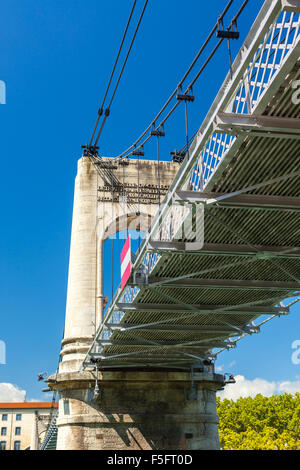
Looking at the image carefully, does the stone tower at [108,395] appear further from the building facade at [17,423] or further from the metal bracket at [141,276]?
the building facade at [17,423]

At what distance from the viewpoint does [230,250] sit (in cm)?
1758

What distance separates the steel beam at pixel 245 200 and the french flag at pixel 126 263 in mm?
5278

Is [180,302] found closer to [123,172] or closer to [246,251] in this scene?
[246,251]

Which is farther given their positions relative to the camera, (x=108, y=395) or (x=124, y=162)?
(x=124, y=162)

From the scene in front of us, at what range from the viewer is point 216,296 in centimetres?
2198

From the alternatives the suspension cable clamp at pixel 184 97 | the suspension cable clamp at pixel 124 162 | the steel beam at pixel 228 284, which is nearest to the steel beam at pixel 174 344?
the steel beam at pixel 228 284

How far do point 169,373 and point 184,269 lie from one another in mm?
10594

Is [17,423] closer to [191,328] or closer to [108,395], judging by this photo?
[108,395]

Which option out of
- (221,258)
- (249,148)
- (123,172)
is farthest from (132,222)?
(249,148)

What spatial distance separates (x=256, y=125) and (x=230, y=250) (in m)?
6.93

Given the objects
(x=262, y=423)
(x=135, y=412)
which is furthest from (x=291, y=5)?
(x=262, y=423)

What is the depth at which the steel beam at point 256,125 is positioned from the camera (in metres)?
11.2

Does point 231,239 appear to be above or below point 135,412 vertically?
above
